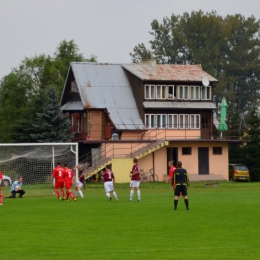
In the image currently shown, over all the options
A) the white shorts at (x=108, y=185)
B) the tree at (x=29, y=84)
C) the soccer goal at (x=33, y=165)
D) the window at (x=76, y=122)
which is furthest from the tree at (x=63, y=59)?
the white shorts at (x=108, y=185)

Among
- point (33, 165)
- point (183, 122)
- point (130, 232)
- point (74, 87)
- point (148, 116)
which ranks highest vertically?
A: point (74, 87)

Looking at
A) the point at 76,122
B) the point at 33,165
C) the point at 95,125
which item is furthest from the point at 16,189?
the point at 76,122

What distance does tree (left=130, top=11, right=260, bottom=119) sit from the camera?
111062 mm

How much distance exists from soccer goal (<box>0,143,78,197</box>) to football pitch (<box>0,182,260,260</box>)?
50.4 ft

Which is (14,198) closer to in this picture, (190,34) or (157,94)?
(157,94)

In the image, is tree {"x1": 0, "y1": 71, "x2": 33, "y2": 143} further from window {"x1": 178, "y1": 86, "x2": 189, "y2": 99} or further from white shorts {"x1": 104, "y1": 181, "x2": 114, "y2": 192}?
white shorts {"x1": 104, "y1": 181, "x2": 114, "y2": 192}

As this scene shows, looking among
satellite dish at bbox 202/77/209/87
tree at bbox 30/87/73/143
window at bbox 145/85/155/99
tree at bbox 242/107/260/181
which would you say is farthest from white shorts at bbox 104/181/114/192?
tree at bbox 242/107/260/181

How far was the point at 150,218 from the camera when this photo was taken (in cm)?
2630

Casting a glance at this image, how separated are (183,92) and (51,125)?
12454mm

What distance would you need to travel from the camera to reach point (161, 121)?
72.9 m

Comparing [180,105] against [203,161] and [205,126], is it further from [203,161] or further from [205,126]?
[203,161]

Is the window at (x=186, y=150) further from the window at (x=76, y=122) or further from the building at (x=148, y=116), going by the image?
the window at (x=76, y=122)

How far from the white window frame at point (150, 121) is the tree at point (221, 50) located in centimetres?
3838

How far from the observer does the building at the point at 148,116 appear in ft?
228
